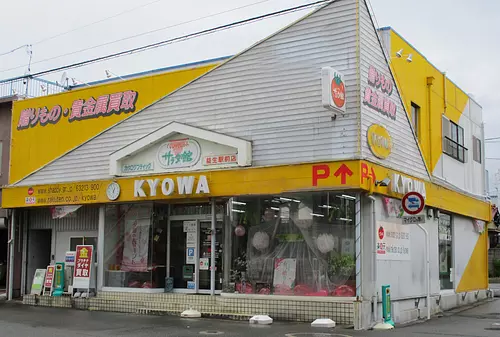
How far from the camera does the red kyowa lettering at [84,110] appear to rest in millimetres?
18625

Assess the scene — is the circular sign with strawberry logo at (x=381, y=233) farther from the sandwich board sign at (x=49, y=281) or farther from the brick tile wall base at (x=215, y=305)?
the sandwich board sign at (x=49, y=281)

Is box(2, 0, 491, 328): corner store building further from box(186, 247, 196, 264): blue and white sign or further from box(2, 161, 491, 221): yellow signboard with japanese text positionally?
box(186, 247, 196, 264): blue and white sign

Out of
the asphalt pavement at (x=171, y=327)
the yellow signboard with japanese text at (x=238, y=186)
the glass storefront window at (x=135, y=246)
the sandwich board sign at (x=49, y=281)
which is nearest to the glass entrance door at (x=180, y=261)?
the glass storefront window at (x=135, y=246)

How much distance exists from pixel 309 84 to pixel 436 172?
6402 mm

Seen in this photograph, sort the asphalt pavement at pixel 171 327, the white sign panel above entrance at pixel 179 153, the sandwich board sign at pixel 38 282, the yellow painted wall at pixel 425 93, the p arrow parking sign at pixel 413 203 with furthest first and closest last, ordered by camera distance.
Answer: the sandwich board sign at pixel 38 282
the yellow painted wall at pixel 425 93
the white sign panel above entrance at pixel 179 153
the p arrow parking sign at pixel 413 203
the asphalt pavement at pixel 171 327

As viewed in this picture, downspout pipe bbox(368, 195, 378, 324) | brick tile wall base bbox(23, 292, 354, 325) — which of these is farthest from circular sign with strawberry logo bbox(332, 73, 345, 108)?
brick tile wall base bbox(23, 292, 354, 325)

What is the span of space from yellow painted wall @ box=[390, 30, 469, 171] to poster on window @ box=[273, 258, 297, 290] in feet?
18.5

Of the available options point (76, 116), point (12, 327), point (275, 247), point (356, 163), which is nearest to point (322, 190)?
point (356, 163)

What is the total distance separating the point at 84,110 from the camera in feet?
64.3

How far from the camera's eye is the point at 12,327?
1377cm

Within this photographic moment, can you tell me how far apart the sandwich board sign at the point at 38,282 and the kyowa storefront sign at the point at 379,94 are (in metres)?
11.6

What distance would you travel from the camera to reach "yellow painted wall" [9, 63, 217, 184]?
58.5 feet

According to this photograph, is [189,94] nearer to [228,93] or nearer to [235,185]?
[228,93]

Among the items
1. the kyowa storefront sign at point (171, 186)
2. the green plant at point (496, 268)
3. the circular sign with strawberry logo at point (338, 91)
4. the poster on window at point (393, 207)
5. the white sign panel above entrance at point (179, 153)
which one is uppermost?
the circular sign with strawberry logo at point (338, 91)
